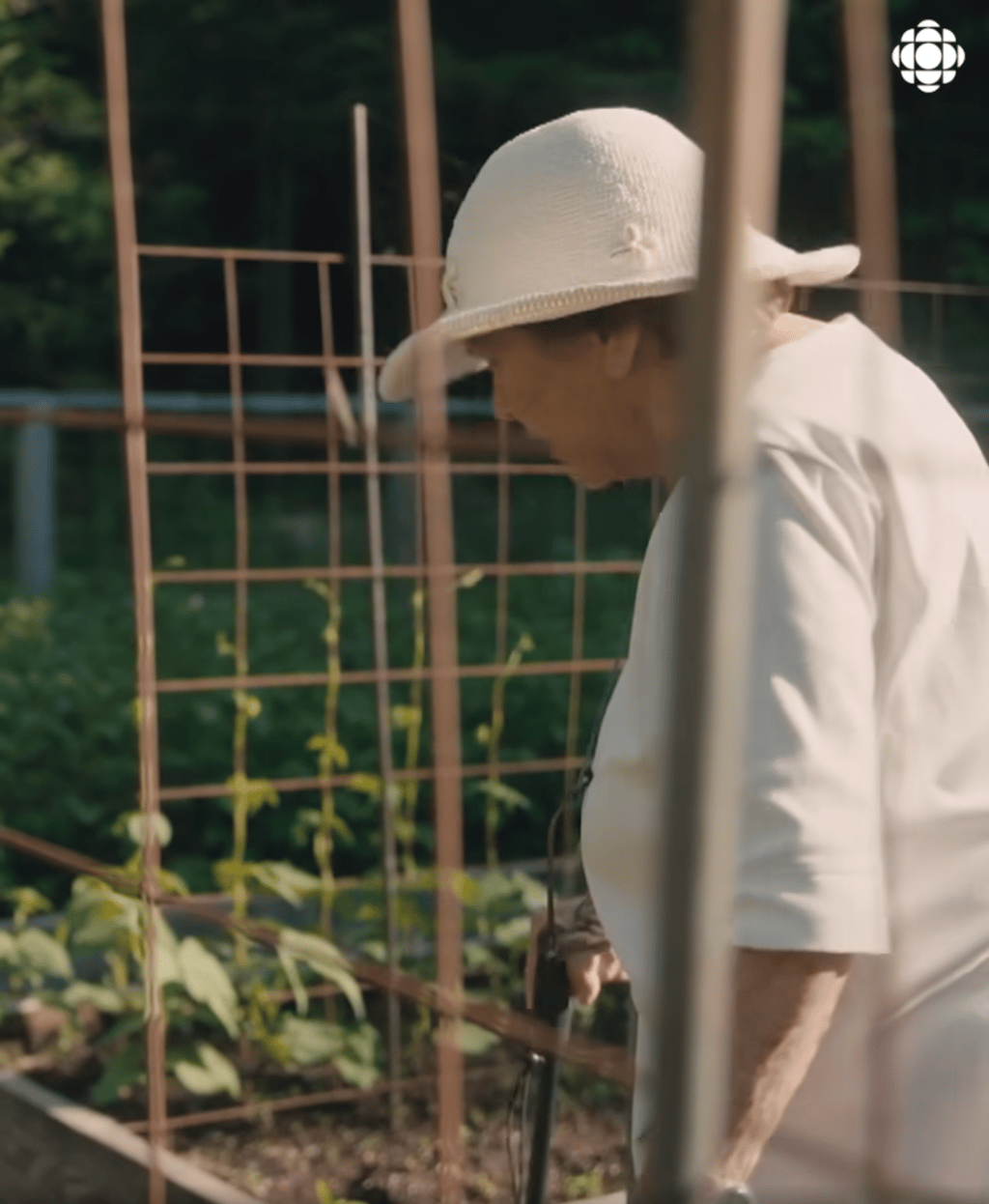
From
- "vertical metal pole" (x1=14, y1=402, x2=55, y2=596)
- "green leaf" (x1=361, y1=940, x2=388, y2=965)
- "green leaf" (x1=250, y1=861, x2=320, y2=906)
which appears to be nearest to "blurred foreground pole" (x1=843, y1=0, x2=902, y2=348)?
"green leaf" (x1=250, y1=861, x2=320, y2=906)

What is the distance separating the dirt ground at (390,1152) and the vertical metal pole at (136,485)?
67cm

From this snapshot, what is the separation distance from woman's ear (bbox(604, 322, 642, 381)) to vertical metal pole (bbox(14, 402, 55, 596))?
814cm

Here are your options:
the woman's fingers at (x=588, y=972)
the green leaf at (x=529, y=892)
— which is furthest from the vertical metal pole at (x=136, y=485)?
the green leaf at (x=529, y=892)

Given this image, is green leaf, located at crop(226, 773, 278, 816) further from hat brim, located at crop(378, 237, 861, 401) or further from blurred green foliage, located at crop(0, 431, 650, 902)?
hat brim, located at crop(378, 237, 861, 401)

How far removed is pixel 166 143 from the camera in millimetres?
16688

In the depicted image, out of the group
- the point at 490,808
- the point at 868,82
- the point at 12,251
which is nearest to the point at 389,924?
Answer: the point at 490,808

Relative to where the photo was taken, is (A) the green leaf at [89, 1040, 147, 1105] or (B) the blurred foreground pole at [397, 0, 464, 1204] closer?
(B) the blurred foreground pole at [397, 0, 464, 1204]

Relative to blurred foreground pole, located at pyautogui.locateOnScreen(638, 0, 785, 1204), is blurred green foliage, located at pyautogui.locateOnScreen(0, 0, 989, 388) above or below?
above

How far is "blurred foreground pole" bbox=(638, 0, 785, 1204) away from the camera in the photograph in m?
0.68

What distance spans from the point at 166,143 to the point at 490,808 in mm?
13910

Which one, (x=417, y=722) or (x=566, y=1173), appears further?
(x=417, y=722)

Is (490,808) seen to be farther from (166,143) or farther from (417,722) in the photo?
(166,143)

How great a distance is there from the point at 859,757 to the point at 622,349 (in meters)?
0.37

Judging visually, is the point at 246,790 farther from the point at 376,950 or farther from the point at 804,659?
the point at 804,659
